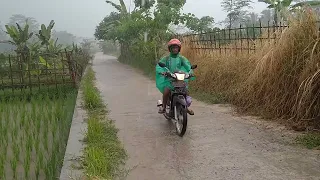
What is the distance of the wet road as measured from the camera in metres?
3.60

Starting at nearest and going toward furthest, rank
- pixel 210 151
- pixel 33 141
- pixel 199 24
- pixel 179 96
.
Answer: pixel 210 151
pixel 179 96
pixel 33 141
pixel 199 24

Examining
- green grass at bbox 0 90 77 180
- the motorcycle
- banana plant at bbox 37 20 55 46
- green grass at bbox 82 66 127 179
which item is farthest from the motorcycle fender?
banana plant at bbox 37 20 55 46

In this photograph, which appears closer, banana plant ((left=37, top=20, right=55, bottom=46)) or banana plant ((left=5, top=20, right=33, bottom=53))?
banana plant ((left=5, top=20, right=33, bottom=53))

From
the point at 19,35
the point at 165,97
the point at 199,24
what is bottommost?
the point at 165,97

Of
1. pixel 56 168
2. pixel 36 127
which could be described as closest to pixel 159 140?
pixel 56 168

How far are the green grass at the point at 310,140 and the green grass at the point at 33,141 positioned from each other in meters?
3.05

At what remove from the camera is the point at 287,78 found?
5.55 metres

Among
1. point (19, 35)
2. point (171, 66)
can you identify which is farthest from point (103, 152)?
point (19, 35)

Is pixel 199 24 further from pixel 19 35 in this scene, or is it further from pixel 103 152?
pixel 103 152

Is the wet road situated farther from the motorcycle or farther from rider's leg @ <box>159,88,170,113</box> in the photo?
rider's leg @ <box>159,88,170,113</box>

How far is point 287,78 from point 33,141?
4.23 m

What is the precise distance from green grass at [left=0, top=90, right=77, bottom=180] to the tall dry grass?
11.2 feet

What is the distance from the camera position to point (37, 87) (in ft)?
37.5

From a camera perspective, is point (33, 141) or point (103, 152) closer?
point (103, 152)
